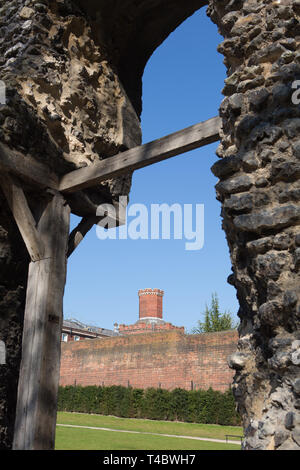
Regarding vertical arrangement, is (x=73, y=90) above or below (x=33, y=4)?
below

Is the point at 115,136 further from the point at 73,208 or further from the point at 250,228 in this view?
the point at 250,228

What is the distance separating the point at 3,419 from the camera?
15.5ft

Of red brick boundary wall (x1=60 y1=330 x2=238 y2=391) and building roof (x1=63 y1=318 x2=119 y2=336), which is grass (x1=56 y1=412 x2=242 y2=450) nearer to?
red brick boundary wall (x1=60 y1=330 x2=238 y2=391)

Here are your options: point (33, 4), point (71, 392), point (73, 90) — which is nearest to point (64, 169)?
point (73, 90)

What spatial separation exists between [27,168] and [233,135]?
2.31 metres

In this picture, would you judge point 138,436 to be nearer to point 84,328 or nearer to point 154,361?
point 154,361

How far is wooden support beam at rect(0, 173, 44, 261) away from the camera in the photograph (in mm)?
4629

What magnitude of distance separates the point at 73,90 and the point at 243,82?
2.87 metres

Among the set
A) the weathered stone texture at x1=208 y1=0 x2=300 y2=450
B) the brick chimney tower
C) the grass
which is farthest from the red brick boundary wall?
the brick chimney tower

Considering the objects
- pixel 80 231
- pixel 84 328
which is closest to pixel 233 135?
pixel 80 231

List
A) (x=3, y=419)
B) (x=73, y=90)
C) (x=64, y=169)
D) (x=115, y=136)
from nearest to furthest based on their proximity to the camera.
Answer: (x=3, y=419) < (x=64, y=169) < (x=73, y=90) < (x=115, y=136)

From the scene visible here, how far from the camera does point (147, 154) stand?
14.9 ft

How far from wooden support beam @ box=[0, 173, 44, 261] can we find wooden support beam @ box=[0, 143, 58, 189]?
11 centimetres

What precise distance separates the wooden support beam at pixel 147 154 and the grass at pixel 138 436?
5.85 m
